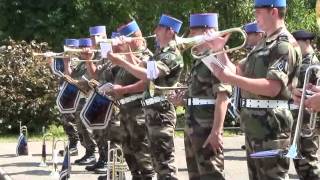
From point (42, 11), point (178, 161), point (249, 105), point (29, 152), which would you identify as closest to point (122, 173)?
point (249, 105)

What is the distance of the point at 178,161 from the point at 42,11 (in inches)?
674

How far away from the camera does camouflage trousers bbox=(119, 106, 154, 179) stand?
7535 mm

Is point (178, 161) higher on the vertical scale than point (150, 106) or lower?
lower

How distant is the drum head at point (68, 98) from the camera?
10531 mm

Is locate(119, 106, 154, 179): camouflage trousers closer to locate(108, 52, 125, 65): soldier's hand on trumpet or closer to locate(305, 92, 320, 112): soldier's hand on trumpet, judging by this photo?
locate(108, 52, 125, 65): soldier's hand on trumpet

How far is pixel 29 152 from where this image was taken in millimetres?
12680

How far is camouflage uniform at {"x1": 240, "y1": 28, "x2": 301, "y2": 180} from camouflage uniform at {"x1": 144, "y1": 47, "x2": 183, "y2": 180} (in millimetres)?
1791

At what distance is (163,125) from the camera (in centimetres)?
699

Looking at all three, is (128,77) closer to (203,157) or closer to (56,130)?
(203,157)

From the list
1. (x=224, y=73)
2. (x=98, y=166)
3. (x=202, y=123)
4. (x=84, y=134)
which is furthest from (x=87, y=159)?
(x=224, y=73)

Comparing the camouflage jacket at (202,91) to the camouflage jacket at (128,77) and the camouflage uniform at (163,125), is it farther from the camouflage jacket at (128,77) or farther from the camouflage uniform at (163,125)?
the camouflage jacket at (128,77)

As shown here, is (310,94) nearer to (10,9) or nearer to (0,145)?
(0,145)

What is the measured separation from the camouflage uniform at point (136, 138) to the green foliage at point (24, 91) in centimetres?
876

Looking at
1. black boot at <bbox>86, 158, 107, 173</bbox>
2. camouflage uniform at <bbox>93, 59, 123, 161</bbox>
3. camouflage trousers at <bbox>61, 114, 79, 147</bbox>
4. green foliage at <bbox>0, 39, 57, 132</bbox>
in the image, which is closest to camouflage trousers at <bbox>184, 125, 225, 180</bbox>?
camouflage uniform at <bbox>93, 59, 123, 161</bbox>
